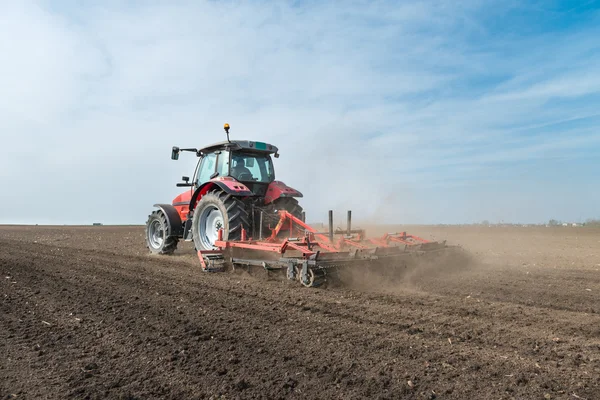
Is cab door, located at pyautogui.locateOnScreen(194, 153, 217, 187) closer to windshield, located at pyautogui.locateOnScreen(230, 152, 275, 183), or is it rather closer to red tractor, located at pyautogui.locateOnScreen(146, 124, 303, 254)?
red tractor, located at pyautogui.locateOnScreen(146, 124, 303, 254)

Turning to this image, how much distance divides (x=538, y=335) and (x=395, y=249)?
303cm

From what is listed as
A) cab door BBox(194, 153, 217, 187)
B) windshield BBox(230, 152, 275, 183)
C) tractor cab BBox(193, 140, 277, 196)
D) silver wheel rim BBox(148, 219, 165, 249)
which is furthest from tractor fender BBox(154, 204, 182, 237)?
windshield BBox(230, 152, 275, 183)

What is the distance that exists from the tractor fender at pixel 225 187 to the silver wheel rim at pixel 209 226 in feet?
1.39

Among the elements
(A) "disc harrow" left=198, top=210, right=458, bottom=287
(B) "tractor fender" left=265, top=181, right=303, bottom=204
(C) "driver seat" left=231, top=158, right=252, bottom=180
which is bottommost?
(A) "disc harrow" left=198, top=210, right=458, bottom=287

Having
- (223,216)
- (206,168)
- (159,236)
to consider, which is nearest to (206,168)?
(206,168)

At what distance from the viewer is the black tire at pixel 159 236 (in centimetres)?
984

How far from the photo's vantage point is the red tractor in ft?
25.0

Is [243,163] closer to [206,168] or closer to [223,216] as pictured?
[206,168]

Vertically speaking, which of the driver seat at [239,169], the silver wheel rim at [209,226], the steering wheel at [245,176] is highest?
the driver seat at [239,169]

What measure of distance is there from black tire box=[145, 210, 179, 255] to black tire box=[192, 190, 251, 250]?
61.9 inches

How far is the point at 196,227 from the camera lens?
8.41 metres

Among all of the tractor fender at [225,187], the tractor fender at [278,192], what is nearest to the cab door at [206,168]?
the tractor fender at [225,187]

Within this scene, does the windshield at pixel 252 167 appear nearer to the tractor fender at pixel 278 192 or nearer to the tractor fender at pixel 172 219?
the tractor fender at pixel 278 192

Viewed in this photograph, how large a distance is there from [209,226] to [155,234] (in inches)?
111
